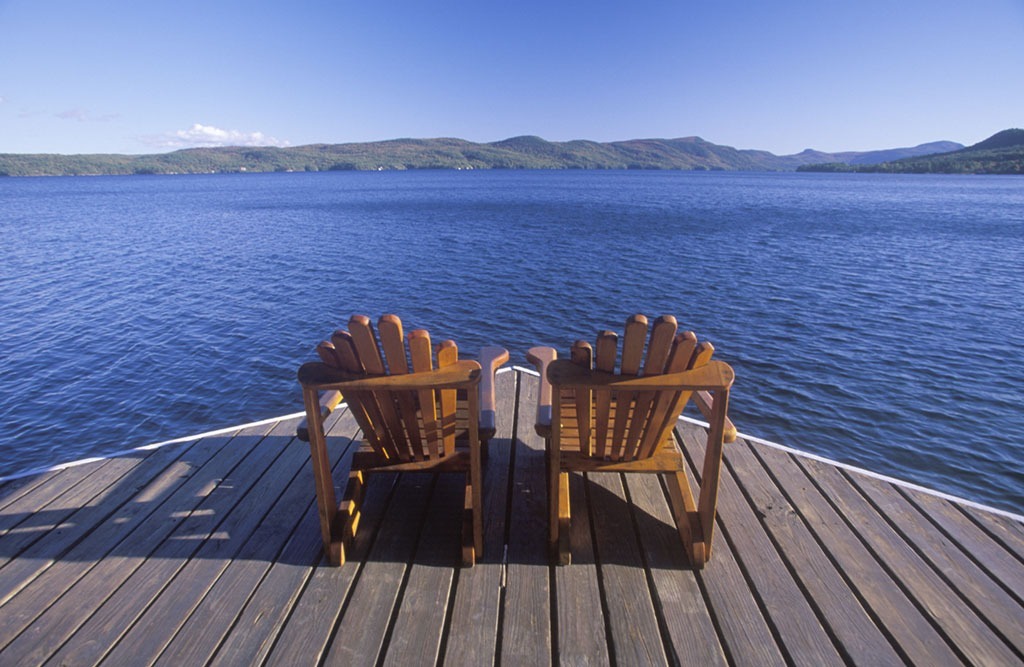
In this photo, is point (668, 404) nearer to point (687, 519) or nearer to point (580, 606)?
point (687, 519)

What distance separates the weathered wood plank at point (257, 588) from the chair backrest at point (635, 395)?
1.49 meters

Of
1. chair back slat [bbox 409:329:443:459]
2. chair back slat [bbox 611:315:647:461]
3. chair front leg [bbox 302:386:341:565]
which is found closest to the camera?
chair back slat [bbox 611:315:647:461]

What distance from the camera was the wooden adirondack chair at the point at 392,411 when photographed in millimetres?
2369

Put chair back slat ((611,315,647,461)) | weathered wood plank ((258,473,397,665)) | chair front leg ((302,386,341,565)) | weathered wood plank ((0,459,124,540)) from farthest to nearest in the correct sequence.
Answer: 1. weathered wood plank ((0,459,124,540))
2. chair front leg ((302,386,341,565))
3. chair back slat ((611,315,647,461))
4. weathered wood plank ((258,473,397,665))

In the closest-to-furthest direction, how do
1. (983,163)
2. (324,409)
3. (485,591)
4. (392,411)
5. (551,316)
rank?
(485,591)
(392,411)
(324,409)
(551,316)
(983,163)

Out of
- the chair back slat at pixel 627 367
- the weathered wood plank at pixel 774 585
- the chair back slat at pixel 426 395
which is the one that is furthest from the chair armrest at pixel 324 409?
the weathered wood plank at pixel 774 585

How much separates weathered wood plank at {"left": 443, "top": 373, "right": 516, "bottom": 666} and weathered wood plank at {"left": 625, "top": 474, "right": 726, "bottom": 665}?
72cm

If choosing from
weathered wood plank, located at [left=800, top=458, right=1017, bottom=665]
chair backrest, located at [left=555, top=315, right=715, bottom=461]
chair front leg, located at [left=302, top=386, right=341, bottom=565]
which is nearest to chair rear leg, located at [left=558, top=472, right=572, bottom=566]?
chair backrest, located at [left=555, top=315, right=715, bottom=461]

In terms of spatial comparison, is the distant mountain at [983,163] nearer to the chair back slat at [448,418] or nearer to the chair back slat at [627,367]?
the chair back slat at [627,367]

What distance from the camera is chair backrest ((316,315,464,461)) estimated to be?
2333 mm

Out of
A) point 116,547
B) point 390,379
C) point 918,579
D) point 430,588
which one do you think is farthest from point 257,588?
point 918,579

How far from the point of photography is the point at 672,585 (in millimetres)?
2451

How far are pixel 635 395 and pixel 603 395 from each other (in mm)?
196

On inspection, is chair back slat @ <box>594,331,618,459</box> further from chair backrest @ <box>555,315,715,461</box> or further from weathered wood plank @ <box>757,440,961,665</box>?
weathered wood plank @ <box>757,440,961,665</box>
